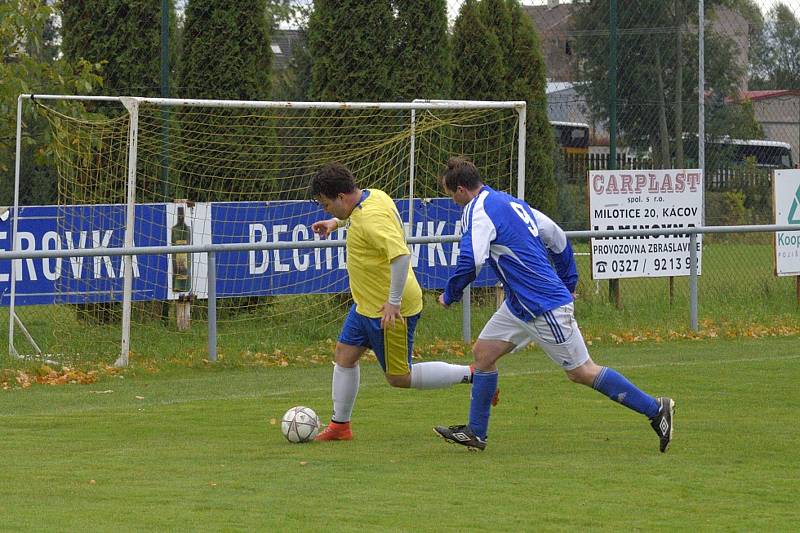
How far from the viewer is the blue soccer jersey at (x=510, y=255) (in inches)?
312

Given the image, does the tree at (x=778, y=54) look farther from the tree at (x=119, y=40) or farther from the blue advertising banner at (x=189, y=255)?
the tree at (x=119, y=40)

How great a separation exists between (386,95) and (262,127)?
198cm

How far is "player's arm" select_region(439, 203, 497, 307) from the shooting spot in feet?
25.8

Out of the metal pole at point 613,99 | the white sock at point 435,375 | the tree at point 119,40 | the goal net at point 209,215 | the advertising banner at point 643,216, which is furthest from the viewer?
the metal pole at point 613,99

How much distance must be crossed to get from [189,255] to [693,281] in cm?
528

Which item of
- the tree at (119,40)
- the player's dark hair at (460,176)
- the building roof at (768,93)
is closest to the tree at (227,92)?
the tree at (119,40)

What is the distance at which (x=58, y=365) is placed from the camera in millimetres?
12312

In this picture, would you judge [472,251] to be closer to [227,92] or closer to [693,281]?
[693,281]

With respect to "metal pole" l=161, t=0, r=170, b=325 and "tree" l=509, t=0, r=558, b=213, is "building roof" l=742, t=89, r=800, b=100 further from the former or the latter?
"metal pole" l=161, t=0, r=170, b=325

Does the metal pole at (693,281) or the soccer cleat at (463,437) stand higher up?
the metal pole at (693,281)

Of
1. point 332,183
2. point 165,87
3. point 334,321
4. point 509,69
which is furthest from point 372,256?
point 509,69

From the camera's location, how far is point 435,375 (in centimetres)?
894

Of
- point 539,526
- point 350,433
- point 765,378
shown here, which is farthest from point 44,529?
point 765,378

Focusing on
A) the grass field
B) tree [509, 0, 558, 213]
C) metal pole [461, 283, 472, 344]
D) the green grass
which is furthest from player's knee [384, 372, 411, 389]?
tree [509, 0, 558, 213]
